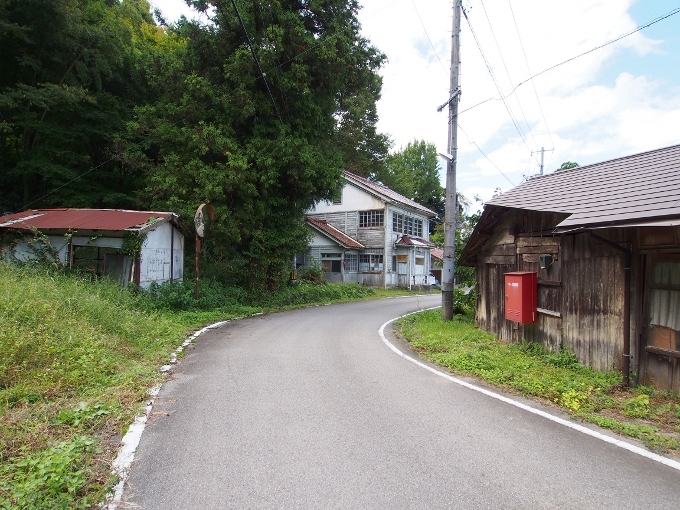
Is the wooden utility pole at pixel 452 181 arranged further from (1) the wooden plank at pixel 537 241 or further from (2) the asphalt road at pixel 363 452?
(2) the asphalt road at pixel 363 452

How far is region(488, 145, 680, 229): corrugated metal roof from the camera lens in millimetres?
5699

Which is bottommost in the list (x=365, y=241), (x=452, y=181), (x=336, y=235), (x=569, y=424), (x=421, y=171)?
(x=569, y=424)

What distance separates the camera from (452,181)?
12.9m

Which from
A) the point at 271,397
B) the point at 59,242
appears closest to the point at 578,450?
the point at 271,397

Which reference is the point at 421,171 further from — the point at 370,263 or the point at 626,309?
the point at 626,309

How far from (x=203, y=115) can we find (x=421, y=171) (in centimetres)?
4544

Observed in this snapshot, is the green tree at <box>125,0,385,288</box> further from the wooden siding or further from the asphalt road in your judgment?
the asphalt road

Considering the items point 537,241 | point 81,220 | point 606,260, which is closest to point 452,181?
point 537,241

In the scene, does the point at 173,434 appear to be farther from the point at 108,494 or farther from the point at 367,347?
the point at 367,347

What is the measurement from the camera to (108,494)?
3.10 meters

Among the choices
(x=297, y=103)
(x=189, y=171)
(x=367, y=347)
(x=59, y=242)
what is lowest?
(x=367, y=347)

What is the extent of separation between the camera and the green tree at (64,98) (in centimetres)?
1595

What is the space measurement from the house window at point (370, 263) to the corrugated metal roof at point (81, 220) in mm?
18643

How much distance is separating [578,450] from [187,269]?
Answer: 15789mm
